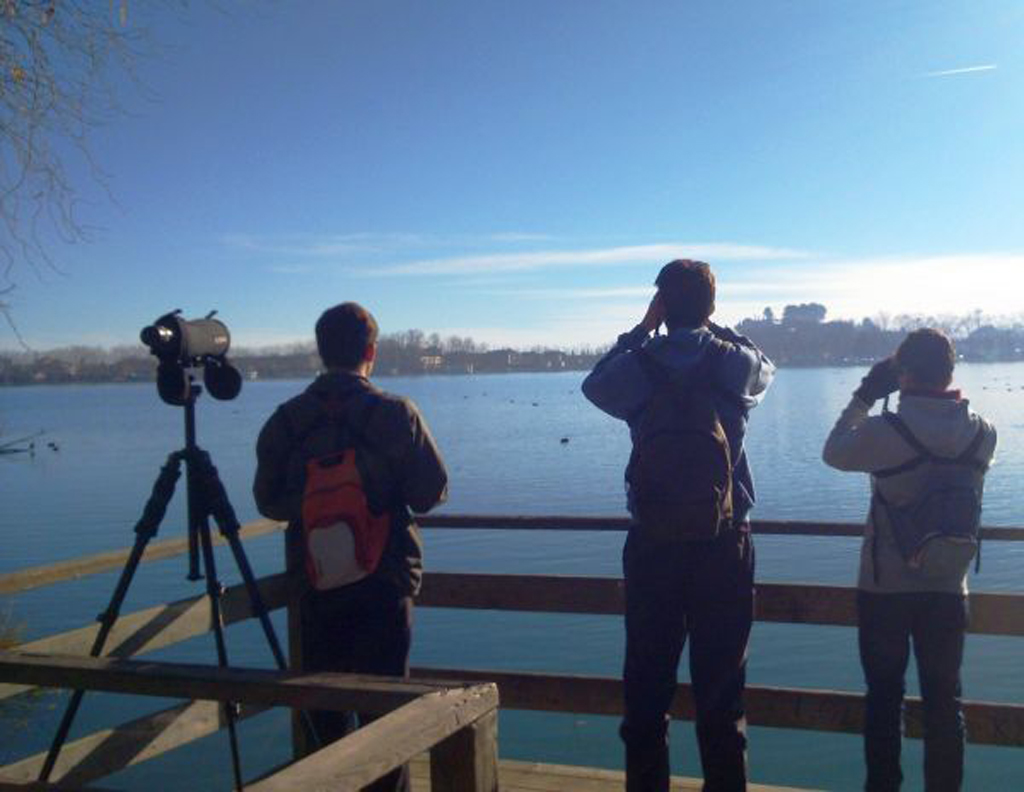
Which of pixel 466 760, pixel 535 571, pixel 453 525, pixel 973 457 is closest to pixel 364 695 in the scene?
pixel 466 760

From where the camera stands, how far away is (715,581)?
2.93m

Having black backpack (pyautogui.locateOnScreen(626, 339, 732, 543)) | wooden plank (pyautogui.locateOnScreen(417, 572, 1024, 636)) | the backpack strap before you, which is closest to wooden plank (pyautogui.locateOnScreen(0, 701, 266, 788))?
wooden plank (pyautogui.locateOnScreen(417, 572, 1024, 636))

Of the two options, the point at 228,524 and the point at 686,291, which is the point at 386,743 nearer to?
the point at 228,524

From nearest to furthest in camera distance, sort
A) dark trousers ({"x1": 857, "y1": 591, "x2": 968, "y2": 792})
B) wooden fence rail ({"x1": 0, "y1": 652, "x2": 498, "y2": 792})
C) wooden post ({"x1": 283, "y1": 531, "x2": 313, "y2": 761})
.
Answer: wooden fence rail ({"x1": 0, "y1": 652, "x2": 498, "y2": 792}) < dark trousers ({"x1": 857, "y1": 591, "x2": 968, "y2": 792}) < wooden post ({"x1": 283, "y1": 531, "x2": 313, "y2": 761})

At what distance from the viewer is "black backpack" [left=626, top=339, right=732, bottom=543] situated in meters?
2.84

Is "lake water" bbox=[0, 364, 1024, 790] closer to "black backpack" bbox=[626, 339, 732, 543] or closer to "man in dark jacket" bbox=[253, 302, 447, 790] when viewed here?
"man in dark jacket" bbox=[253, 302, 447, 790]

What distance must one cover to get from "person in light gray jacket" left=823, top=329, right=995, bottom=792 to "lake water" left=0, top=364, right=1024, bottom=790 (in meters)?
3.91

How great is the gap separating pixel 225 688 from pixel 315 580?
3.73ft

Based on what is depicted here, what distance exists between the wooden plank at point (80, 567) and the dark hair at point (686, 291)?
1.82 m

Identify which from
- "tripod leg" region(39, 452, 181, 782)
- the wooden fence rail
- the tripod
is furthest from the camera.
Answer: the tripod

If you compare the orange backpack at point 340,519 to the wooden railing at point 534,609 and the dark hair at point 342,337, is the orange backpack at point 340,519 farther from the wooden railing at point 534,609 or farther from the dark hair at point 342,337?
the wooden railing at point 534,609

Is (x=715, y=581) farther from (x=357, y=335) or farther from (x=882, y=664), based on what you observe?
(x=357, y=335)

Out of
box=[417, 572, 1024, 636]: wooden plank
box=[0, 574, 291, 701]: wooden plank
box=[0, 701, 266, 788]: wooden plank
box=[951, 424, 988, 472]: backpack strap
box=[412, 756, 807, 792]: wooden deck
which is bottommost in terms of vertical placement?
box=[412, 756, 807, 792]: wooden deck

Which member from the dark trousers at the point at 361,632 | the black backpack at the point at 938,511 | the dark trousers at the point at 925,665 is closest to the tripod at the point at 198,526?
the dark trousers at the point at 361,632
